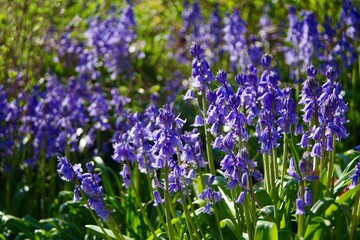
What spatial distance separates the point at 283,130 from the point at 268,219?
46 centimetres

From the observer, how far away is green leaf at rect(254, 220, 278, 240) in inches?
118

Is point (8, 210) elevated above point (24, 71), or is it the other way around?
point (24, 71)

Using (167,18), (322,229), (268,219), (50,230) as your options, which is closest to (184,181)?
(268,219)

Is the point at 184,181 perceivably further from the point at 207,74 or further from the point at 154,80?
the point at 154,80

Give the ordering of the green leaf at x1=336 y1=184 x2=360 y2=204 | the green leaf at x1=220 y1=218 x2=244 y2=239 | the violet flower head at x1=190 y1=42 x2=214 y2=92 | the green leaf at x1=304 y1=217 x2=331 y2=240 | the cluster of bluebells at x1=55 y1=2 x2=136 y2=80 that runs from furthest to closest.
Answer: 1. the cluster of bluebells at x1=55 y1=2 x2=136 y2=80
2. the violet flower head at x1=190 y1=42 x2=214 y2=92
3. the green leaf at x1=220 y1=218 x2=244 y2=239
4. the green leaf at x1=304 y1=217 x2=331 y2=240
5. the green leaf at x1=336 y1=184 x2=360 y2=204

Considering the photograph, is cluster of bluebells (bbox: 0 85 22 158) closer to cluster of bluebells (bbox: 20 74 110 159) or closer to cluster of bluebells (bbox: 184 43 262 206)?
cluster of bluebells (bbox: 20 74 110 159)

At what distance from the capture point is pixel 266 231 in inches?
118

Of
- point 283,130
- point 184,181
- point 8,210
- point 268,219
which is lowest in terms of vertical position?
point 8,210

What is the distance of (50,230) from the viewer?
4.58m

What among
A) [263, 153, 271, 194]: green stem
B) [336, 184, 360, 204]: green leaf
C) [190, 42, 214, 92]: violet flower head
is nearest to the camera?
[336, 184, 360, 204]: green leaf

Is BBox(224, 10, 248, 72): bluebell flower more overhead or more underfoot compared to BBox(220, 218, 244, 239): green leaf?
more overhead

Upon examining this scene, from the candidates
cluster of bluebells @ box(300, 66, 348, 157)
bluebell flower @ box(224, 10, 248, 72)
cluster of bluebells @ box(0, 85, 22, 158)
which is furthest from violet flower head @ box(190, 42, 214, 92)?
bluebell flower @ box(224, 10, 248, 72)

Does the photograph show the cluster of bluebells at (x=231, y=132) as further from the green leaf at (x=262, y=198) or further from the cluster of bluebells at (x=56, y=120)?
the cluster of bluebells at (x=56, y=120)

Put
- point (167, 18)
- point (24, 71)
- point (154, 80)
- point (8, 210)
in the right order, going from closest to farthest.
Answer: point (8, 210) → point (24, 71) → point (154, 80) → point (167, 18)
